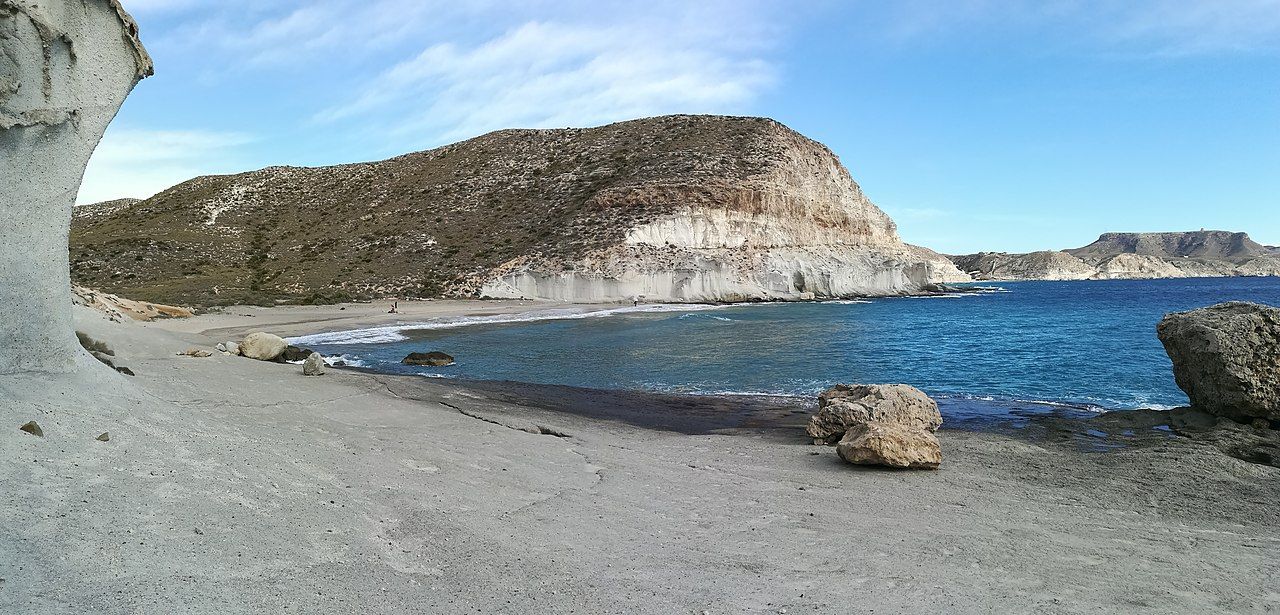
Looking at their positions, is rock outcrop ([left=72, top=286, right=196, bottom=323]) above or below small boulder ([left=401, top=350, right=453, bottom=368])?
above

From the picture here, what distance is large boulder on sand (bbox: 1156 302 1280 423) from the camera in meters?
11.3

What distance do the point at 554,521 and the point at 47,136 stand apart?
5258 millimetres

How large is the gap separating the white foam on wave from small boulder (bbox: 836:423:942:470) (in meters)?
21.8

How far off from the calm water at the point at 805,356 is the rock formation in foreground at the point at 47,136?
12015mm

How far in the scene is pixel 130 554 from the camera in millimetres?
3797

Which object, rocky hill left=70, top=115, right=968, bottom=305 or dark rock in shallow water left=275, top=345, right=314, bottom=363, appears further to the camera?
rocky hill left=70, top=115, right=968, bottom=305

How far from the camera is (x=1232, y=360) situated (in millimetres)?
11586

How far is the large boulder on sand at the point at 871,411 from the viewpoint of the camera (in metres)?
10.4

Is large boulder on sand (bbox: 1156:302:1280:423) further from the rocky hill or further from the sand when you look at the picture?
the rocky hill

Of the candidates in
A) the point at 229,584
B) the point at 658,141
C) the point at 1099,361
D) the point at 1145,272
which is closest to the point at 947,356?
the point at 1099,361

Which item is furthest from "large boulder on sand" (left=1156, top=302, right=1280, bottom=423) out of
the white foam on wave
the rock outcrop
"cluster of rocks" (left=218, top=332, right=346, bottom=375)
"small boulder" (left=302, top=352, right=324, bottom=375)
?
the rock outcrop

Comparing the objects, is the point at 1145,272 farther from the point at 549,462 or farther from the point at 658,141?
the point at 549,462

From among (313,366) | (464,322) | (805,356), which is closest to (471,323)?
(464,322)

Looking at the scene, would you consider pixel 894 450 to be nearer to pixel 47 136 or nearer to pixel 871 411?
pixel 871 411
